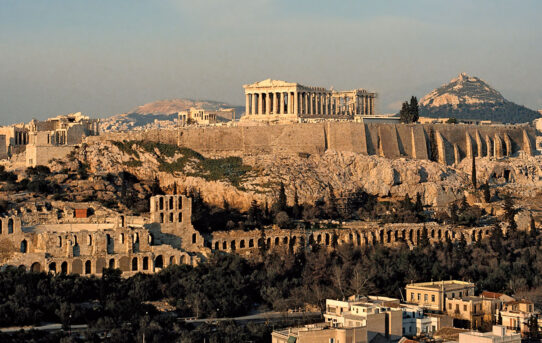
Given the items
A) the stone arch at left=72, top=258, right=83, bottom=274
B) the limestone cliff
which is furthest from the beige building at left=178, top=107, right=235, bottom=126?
the stone arch at left=72, top=258, right=83, bottom=274

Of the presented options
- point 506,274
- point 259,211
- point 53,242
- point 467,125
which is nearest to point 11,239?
point 53,242

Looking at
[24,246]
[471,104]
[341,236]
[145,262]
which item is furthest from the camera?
[471,104]

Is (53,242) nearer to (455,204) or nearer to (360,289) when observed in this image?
(360,289)

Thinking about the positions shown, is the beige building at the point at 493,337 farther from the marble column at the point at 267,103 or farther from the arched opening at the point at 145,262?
the marble column at the point at 267,103

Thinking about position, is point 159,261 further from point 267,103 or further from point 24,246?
point 267,103

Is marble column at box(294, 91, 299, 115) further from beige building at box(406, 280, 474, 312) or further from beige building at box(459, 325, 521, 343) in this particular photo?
beige building at box(459, 325, 521, 343)

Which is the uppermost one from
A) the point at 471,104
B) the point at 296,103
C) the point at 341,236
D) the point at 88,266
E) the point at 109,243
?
the point at 471,104

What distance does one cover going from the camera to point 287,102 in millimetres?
93688

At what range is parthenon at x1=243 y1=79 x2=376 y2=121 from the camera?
92375mm

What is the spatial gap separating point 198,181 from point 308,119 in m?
14.7

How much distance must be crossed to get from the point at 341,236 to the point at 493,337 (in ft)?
71.4

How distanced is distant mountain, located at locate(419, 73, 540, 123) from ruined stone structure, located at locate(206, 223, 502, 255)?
7663 centimetres

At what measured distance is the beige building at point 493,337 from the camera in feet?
170

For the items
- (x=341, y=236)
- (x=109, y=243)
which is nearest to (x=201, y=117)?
(x=341, y=236)
